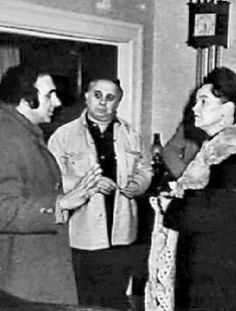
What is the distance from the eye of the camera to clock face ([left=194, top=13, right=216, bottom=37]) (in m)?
1.32

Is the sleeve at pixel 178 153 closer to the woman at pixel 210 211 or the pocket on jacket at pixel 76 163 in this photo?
the woman at pixel 210 211

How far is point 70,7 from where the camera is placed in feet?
4.06

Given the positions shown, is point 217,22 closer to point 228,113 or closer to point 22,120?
point 228,113

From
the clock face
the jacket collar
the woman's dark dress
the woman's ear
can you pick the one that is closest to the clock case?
the clock face

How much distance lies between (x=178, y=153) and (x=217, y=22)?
0.88ft

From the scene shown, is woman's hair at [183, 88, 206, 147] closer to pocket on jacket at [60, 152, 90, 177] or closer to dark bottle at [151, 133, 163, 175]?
dark bottle at [151, 133, 163, 175]

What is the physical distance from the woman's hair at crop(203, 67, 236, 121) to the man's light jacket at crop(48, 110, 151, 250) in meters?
0.18

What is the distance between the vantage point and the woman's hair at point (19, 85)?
47.4 inches

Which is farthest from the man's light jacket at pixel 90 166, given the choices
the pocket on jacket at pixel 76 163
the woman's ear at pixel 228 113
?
the woman's ear at pixel 228 113

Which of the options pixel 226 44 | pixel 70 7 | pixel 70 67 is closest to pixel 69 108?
pixel 70 67

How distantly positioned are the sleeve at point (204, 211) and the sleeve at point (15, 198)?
9.6 inches

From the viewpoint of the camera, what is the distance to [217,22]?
4.32ft

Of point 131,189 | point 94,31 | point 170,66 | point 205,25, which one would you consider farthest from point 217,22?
point 131,189

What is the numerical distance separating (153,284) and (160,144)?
0.90 ft
